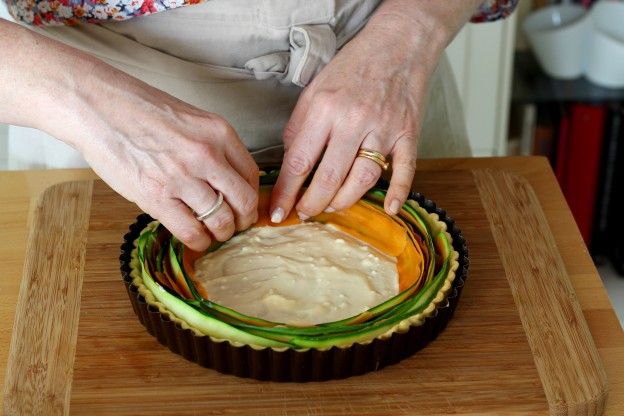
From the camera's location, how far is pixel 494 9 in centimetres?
150

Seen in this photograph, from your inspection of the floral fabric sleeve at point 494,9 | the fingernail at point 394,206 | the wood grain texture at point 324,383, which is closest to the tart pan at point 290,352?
the wood grain texture at point 324,383

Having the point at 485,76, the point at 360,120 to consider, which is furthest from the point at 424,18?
the point at 485,76

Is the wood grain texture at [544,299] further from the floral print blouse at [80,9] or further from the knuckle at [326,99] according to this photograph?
the floral print blouse at [80,9]

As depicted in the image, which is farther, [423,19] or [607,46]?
[607,46]

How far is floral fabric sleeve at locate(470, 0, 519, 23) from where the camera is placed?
4.87 ft

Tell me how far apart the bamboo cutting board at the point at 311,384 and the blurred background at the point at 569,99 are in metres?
1.25

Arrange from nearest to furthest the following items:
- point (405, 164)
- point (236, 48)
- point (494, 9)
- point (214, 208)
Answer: point (214, 208) < point (405, 164) < point (236, 48) < point (494, 9)

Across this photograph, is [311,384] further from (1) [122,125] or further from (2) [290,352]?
(1) [122,125]

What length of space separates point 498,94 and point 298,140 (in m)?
1.41

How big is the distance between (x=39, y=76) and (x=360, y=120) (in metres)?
0.36

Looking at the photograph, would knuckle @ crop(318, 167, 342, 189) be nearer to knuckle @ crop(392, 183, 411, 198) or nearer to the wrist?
knuckle @ crop(392, 183, 411, 198)

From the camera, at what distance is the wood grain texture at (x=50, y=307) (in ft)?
3.03

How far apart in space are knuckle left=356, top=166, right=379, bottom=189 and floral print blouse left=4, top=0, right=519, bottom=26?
0.30 meters

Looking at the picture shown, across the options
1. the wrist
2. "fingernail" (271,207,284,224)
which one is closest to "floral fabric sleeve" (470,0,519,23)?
the wrist
